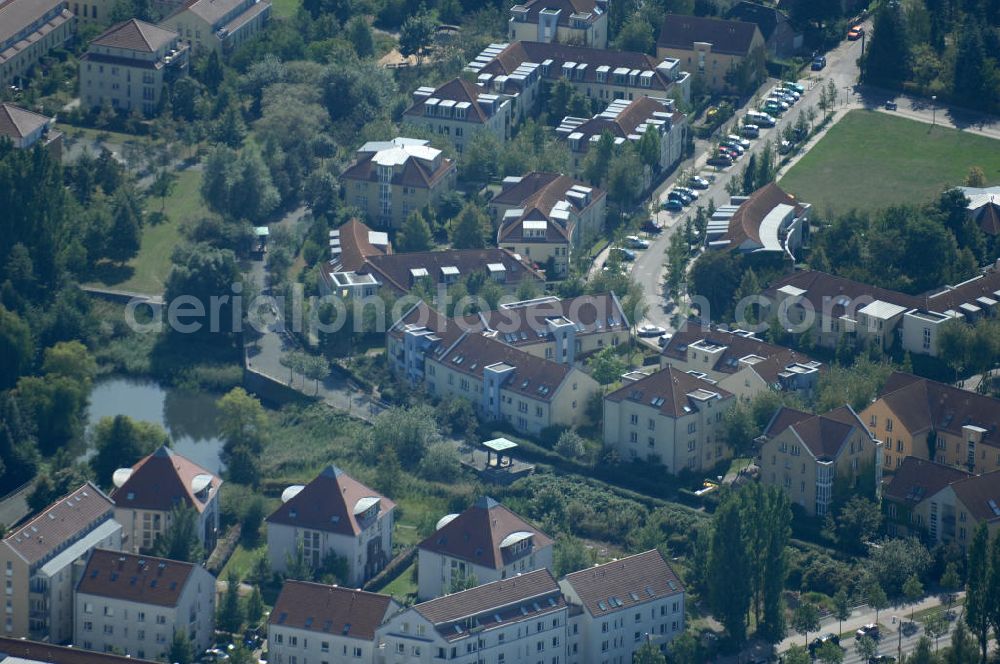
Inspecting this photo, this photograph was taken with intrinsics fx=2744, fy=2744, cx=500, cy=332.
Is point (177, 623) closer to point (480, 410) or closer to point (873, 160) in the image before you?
point (480, 410)

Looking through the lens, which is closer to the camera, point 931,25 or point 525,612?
point 525,612

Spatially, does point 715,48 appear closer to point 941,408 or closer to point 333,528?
point 941,408

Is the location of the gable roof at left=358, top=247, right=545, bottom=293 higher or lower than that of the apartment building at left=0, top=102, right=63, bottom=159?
lower

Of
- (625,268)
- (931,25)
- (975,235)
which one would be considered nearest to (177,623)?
(625,268)

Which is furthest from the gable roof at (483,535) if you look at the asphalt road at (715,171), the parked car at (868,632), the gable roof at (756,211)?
Result: the gable roof at (756,211)

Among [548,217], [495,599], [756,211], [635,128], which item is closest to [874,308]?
[756,211]

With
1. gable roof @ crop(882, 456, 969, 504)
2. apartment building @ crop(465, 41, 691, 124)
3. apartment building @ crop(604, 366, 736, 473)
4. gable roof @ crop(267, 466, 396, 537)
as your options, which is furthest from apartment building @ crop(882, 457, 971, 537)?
apartment building @ crop(465, 41, 691, 124)

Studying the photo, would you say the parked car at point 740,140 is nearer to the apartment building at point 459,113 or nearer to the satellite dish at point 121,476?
the apartment building at point 459,113

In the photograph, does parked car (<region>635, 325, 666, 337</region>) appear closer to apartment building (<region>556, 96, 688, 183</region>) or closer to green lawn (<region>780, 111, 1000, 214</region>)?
green lawn (<region>780, 111, 1000, 214</region>)
